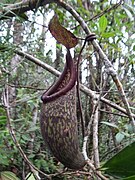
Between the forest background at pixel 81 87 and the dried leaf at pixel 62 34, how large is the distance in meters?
0.05

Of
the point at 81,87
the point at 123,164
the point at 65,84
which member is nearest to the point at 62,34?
the point at 65,84

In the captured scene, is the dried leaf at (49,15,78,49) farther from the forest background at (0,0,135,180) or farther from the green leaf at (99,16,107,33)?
the green leaf at (99,16,107,33)

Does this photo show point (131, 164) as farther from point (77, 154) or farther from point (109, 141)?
point (109, 141)

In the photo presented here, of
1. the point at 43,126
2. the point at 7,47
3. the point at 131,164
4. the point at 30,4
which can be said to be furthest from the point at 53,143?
the point at 30,4

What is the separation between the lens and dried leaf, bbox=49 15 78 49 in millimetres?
652

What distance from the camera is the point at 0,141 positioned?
1.12 metres

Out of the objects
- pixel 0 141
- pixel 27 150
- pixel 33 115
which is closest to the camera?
pixel 0 141

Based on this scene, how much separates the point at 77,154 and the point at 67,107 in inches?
4.1

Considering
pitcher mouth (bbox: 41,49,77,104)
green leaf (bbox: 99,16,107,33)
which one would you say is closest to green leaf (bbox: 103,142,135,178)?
pitcher mouth (bbox: 41,49,77,104)

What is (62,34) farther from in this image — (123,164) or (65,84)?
(123,164)

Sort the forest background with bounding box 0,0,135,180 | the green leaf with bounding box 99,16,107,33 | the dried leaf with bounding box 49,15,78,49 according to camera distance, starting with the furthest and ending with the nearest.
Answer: the green leaf with bounding box 99,16,107,33
the forest background with bounding box 0,0,135,180
the dried leaf with bounding box 49,15,78,49

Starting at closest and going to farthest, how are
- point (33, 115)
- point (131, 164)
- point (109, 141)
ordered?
point (131, 164)
point (33, 115)
point (109, 141)

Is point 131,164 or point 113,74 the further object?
point 113,74

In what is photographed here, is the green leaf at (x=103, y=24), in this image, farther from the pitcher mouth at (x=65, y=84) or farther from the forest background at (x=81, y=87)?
the pitcher mouth at (x=65, y=84)
